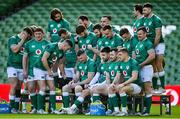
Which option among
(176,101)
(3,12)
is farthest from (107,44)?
(3,12)

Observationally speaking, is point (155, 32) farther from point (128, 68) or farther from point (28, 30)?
point (28, 30)

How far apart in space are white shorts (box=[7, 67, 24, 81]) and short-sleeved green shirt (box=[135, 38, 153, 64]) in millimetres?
2729

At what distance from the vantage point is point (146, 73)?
15.2 m

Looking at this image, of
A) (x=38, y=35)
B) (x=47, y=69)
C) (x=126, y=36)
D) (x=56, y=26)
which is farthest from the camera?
(x=56, y=26)

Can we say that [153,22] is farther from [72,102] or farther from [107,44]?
[72,102]

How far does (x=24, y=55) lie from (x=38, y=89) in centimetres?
89

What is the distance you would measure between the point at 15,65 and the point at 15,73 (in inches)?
7.0

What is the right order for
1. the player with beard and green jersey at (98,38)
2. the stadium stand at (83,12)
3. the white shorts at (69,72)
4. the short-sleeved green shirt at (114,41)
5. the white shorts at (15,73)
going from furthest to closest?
the stadium stand at (83,12) < the white shorts at (69,72) < the white shorts at (15,73) < the player with beard and green jersey at (98,38) < the short-sleeved green shirt at (114,41)

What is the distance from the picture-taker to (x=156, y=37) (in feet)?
51.1

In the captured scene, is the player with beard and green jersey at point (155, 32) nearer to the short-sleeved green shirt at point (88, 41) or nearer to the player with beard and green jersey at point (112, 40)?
the player with beard and green jersey at point (112, 40)

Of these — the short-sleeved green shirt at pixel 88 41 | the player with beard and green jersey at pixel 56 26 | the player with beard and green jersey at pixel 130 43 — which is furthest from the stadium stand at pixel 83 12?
the player with beard and green jersey at pixel 130 43

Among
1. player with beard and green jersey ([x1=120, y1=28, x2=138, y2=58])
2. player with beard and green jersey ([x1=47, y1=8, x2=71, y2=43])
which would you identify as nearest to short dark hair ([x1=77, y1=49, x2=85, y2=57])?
player with beard and green jersey ([x1=120, y1=28, x2=138, y2=58])

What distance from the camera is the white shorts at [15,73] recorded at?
53.7ft

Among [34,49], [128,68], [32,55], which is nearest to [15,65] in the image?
[32,55]
